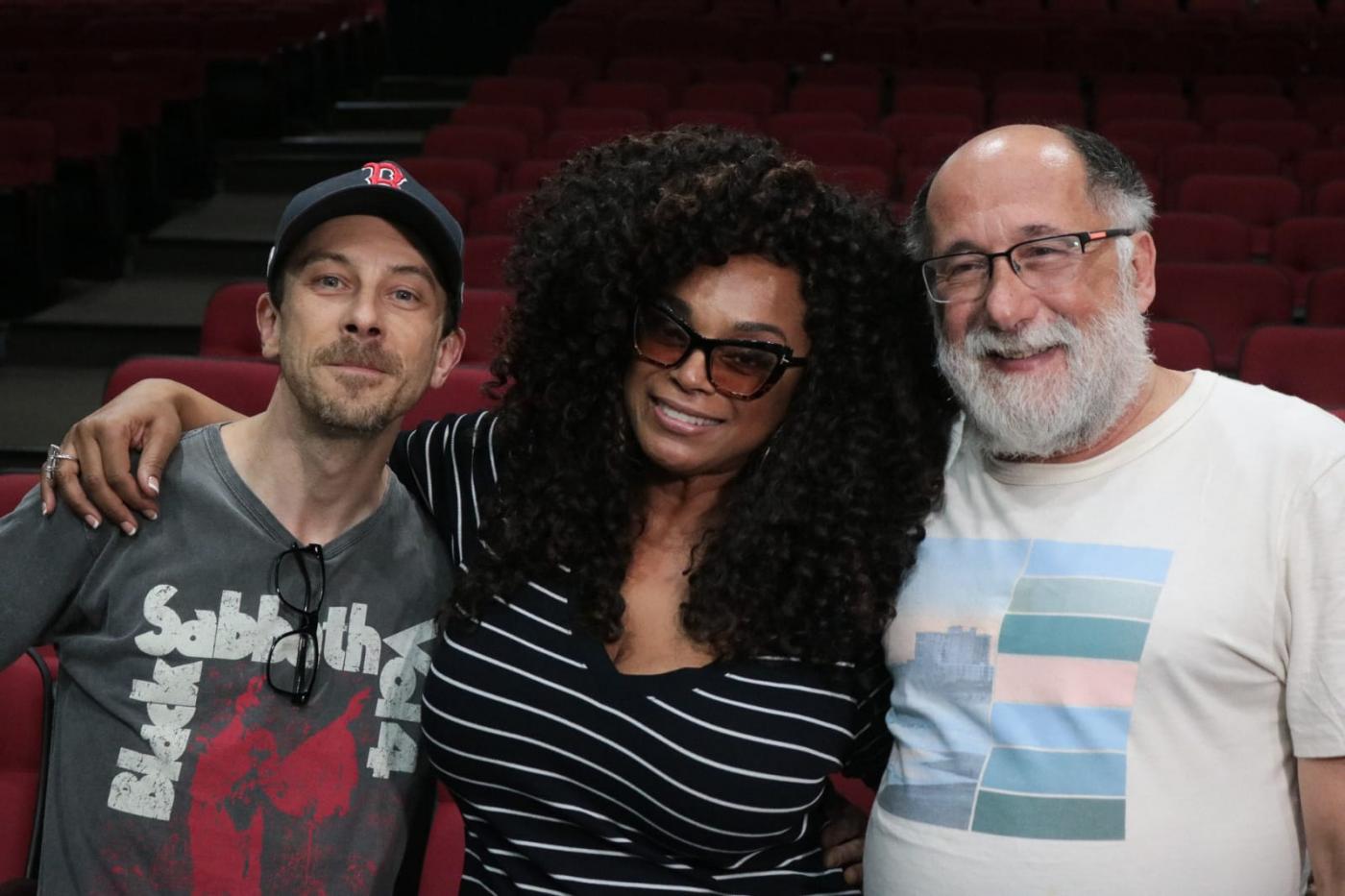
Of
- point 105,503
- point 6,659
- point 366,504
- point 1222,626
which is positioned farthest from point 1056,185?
point 6,659

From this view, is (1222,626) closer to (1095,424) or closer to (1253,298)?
(1095,424)

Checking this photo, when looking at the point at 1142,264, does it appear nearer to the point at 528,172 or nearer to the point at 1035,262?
the point at 1035,262

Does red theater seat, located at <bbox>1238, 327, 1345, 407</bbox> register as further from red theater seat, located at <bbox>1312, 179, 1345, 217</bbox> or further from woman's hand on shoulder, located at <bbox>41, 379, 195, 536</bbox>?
woman's hand on shoulder, located at <bbox>41, 379, 195, 536</bbox>

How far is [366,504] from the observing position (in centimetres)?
144

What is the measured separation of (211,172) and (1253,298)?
4.25 m

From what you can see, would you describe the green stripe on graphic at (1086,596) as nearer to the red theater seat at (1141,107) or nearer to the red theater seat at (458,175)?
the red theater seat at (458,175)

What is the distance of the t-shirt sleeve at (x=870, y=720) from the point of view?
1386 mm

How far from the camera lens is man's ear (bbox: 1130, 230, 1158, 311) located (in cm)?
139

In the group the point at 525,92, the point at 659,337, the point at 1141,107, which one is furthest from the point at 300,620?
the point at 1141,107

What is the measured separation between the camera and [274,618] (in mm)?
1357

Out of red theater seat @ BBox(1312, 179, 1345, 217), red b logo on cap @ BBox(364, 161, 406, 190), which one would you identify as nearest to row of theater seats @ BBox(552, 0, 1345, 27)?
red theater seat @ BBox(1312, 179, 1345, 217)

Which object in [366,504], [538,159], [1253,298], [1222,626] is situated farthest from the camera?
[538,159]

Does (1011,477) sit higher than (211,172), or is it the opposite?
(211,172)

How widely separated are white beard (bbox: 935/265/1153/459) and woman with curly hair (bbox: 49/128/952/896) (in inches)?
3.8
